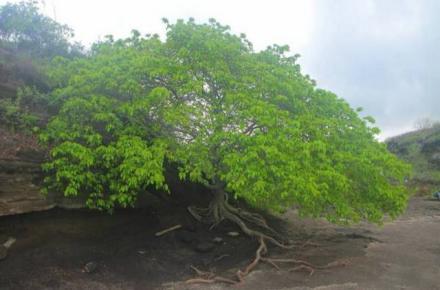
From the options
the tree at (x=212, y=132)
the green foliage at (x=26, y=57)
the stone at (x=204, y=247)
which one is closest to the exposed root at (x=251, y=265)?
the tree at (x=212, y=132)

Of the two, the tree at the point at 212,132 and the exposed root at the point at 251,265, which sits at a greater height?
the tree at the point at 212,132

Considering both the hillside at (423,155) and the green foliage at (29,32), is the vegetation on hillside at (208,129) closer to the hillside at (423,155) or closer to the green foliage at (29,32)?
the green foliage at (29,32)

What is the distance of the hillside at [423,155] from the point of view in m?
47.5

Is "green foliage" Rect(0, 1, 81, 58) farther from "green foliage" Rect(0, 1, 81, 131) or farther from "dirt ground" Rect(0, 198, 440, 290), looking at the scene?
"dirt ground" Rect(0, 198, 440, 290)

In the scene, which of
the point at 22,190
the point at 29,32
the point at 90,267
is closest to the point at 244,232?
the point at 90,267

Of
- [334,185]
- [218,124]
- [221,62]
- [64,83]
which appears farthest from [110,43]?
[334,185]

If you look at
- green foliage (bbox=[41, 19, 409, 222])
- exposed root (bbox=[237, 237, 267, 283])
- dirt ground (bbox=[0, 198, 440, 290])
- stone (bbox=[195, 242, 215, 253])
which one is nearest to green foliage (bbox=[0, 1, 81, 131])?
green foliage (bbox=[41, 19, 409, 222])

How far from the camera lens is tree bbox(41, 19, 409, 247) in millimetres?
12070

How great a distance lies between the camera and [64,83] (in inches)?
653

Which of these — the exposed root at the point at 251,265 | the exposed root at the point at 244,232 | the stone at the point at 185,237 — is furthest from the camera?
the stone at the point at 185,237

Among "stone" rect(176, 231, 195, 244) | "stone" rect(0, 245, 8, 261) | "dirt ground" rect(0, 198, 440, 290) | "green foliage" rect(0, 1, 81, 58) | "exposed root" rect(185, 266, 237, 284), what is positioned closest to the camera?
"stone" rect(0, 245, 8, 261)

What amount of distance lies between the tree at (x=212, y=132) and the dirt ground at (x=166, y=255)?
5.26 feet

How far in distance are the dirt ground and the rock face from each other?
0.45 m

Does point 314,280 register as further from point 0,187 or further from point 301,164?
point 0,187
